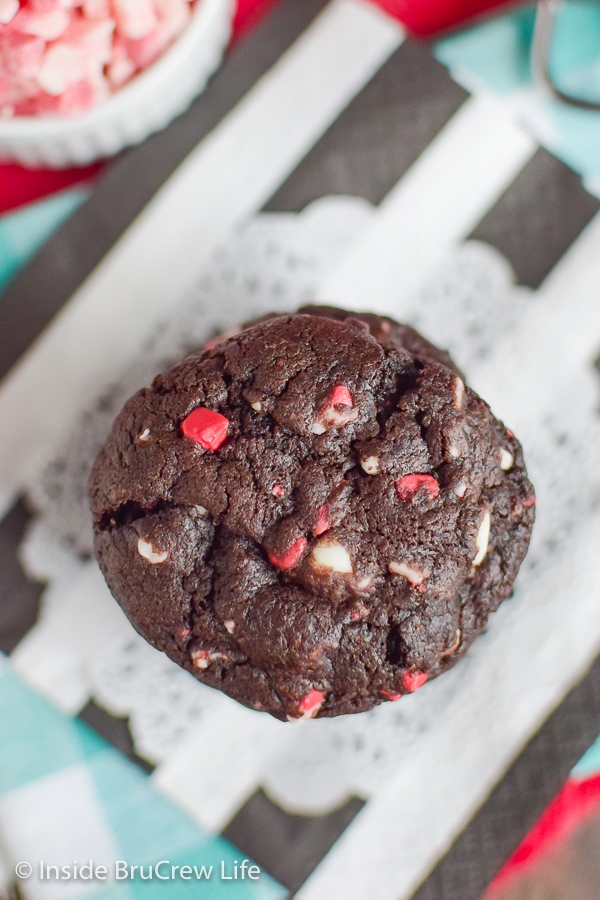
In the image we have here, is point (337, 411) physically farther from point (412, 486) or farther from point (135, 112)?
point (135, 112)

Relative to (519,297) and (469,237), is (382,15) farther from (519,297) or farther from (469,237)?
(519,297)

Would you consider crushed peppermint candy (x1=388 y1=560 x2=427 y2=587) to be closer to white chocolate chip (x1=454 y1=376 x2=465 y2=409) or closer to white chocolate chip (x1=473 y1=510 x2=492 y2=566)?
white chocolate chip (x1=473 y1=510 x2=492 y2=566)

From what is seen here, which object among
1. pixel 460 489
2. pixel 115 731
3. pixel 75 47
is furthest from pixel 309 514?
pixel 75 47

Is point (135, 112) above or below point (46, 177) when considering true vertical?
above

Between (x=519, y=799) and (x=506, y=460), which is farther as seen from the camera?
(x=519, y=799)

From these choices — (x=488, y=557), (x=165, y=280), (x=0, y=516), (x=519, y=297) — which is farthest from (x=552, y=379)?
(x=0, y=516)

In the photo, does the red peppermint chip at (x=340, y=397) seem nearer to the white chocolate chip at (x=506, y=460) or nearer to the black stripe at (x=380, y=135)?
the white chocolate chip at (x=506, y=460)

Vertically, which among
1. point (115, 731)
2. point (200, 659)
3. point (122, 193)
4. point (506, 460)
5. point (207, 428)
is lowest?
point (115, 731)
